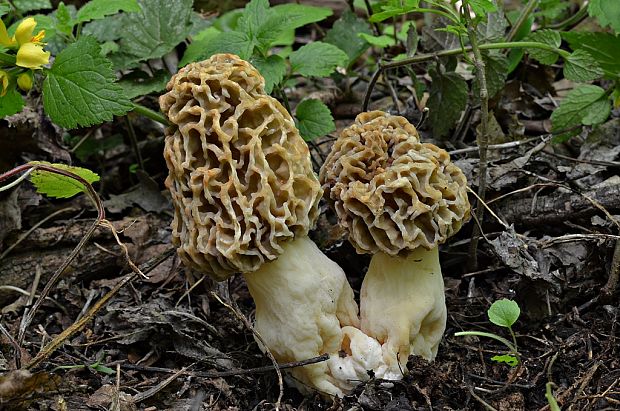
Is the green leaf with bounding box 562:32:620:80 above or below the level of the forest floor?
above

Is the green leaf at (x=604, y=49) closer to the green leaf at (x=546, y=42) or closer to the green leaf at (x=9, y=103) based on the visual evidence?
the green leaf at (x=546, y=42)

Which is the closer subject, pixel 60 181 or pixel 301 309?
pixel 60 181

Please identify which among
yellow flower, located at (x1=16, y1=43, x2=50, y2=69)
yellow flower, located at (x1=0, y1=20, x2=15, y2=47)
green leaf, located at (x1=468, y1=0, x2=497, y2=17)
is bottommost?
yellow flower, located at (x1=16, y1=43, x2=50, y2=69)

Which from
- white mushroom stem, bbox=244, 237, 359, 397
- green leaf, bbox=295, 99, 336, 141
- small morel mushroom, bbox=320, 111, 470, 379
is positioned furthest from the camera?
green leaf, bbox=295, 99, 336, 141

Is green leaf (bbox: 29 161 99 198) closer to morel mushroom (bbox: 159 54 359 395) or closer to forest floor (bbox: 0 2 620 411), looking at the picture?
morel mushroom (bbox: 159 54 359 395)

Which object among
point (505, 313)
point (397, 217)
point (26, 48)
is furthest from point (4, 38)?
point (505, 313)

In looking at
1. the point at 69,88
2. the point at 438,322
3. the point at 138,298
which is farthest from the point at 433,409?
the point at 69,88

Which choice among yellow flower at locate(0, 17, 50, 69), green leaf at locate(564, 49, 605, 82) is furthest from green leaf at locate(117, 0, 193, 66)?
green leaf at locate(564, 49, 605, 82)

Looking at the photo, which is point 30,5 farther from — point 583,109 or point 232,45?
point 583,109
